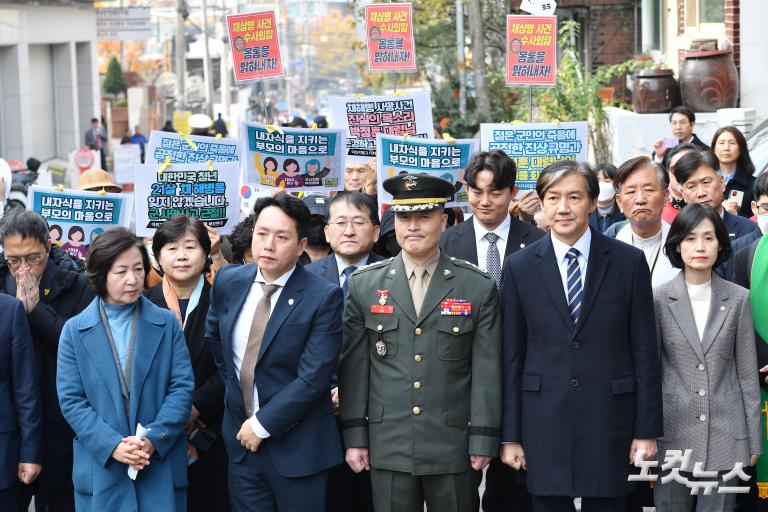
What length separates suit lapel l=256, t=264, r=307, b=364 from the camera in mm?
5445

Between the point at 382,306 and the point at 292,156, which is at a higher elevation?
the point at 292,156

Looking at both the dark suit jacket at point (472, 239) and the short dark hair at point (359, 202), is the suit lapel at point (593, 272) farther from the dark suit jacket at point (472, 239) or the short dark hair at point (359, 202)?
the short dark hair at point (359, 202)

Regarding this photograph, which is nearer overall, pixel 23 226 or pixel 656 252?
pixel 23 226

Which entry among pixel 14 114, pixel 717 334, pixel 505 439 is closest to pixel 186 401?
pixel 505 439

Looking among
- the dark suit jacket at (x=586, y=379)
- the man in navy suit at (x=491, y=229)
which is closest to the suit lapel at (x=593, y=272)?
the dark suit jacket at (x=586, y=379)

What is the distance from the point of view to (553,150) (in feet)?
25.9

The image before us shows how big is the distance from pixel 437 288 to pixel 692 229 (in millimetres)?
1293

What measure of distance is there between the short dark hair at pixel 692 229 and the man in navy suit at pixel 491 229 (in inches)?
33.9

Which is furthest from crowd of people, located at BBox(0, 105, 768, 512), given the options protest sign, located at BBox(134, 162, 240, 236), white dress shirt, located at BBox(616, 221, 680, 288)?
protest sign, located at BBox(134, 162, 240, 236)

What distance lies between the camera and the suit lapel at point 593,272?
526 centimetres

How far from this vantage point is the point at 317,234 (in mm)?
7215

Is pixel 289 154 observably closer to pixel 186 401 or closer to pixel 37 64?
pixel 186 401

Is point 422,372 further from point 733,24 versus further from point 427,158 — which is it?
point 733,24

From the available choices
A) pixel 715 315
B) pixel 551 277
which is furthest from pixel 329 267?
pixel 715 315
